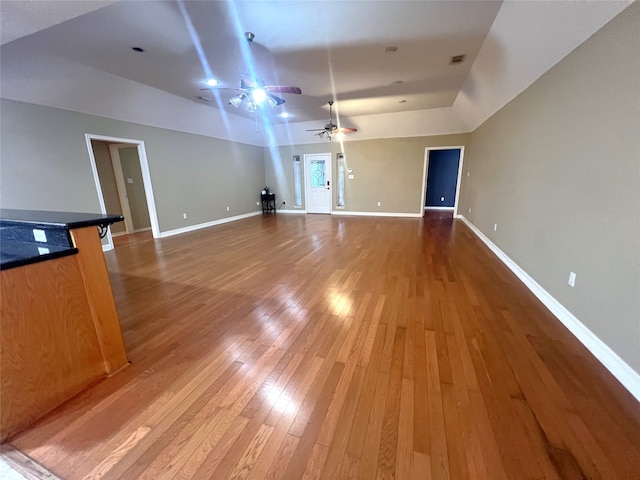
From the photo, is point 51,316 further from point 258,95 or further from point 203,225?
point 203,225

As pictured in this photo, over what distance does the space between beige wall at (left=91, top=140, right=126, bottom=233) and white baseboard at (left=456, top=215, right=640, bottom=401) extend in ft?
26.2

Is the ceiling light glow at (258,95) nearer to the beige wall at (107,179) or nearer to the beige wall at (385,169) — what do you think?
the beige wall at (107,179)

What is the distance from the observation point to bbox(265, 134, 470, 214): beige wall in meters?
7.42

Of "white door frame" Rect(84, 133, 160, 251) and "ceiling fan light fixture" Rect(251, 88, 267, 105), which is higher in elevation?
"ceiling fan light fixture" Rect(251, 88, 267, 105)

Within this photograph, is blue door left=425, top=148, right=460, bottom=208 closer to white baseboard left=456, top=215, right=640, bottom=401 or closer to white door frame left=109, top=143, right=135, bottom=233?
white baseboard left=456, top=215, right=640, bottom=401

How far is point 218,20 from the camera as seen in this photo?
101 inches

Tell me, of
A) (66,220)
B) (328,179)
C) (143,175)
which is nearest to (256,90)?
(66,220)

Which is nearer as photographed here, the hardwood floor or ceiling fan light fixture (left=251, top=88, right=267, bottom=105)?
the hardwood floor

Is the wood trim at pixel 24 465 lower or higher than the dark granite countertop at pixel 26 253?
lower

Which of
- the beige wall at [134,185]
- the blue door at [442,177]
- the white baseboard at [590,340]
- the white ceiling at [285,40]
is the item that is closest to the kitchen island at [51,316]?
the white ceiling at [285,40]

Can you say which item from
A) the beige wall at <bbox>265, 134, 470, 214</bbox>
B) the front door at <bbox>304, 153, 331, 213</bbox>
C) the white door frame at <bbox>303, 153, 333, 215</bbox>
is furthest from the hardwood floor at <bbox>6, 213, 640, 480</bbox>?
the front door at <bbox>304, 153, 331, 213</bbox>

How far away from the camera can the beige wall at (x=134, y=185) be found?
630 centimetres

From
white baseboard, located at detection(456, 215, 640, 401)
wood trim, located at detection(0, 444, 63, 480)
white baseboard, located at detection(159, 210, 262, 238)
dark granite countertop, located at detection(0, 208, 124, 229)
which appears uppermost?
dark granite countertop, located at detection(0, 208, 124, 229)

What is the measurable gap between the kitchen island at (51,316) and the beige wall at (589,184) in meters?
3.30
